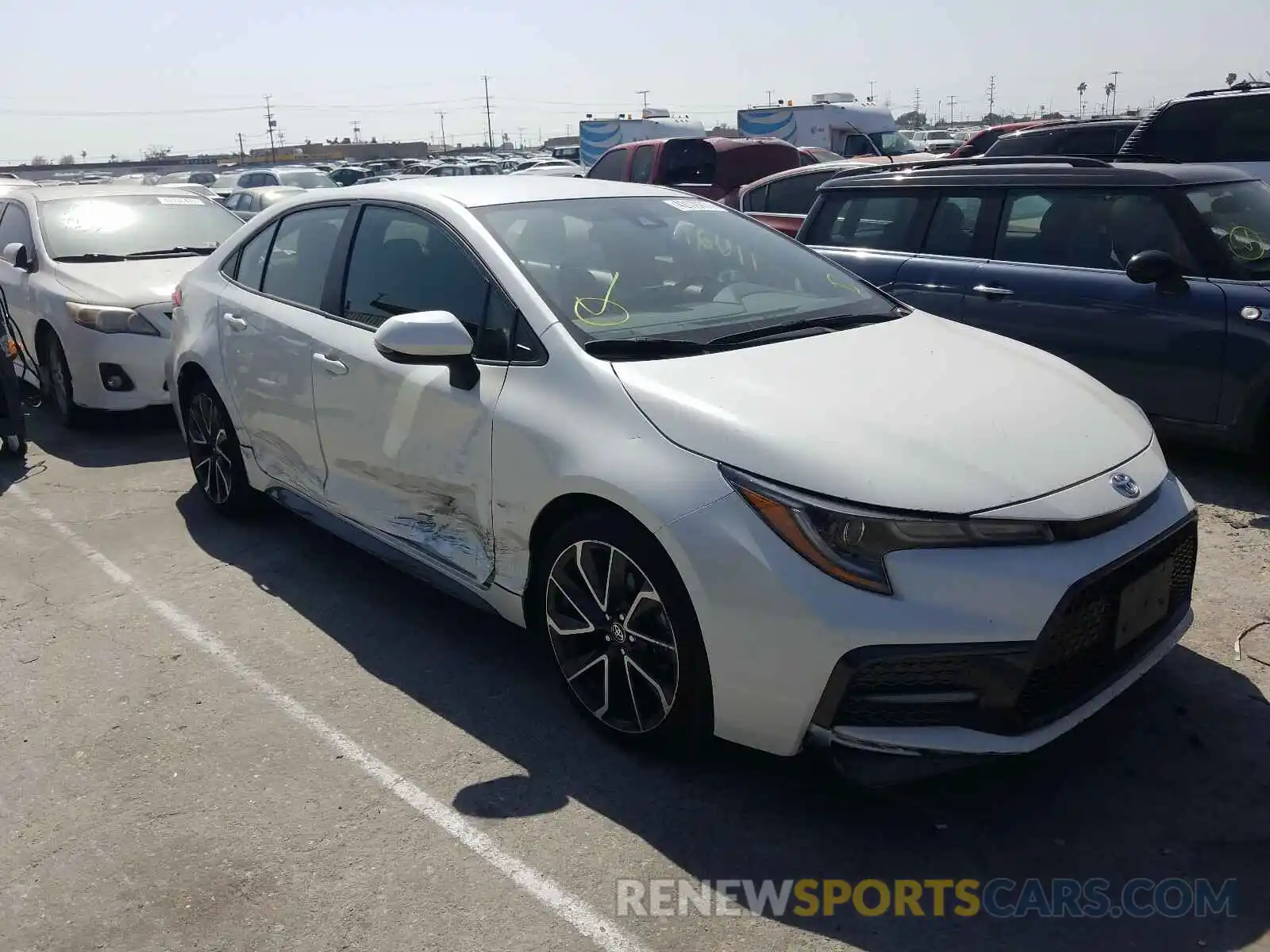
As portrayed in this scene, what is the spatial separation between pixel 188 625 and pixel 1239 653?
3955 millimetres

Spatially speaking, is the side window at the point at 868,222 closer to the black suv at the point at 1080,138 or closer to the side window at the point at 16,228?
the black suv at the point at 1080,138

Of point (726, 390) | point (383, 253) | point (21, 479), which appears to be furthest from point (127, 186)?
point (726, 390)

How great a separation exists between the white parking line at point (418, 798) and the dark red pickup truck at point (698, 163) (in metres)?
9.64

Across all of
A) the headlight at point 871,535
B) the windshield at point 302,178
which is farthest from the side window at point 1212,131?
the windshield at point 302,178

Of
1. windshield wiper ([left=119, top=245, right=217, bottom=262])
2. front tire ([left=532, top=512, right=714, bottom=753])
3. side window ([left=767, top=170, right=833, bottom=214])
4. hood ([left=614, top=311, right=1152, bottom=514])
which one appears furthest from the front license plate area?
side window ([left=767, top=170, right=833, bottom=214])

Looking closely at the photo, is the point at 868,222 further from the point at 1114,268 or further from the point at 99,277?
the point at 99,277

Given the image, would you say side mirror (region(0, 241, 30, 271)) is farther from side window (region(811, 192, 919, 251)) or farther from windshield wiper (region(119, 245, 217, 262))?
side window (region(811, 192, 919, 251))

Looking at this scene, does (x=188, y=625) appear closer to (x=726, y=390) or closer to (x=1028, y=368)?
(x=726, y=390)

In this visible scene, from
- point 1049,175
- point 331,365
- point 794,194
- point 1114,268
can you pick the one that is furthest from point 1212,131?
point 331,365

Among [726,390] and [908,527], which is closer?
[908,527]

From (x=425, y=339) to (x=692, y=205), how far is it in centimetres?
152

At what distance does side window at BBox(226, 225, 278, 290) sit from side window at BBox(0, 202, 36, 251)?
3.75 metres

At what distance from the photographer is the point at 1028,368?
3531 mm

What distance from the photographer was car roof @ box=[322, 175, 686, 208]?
4086 mm
